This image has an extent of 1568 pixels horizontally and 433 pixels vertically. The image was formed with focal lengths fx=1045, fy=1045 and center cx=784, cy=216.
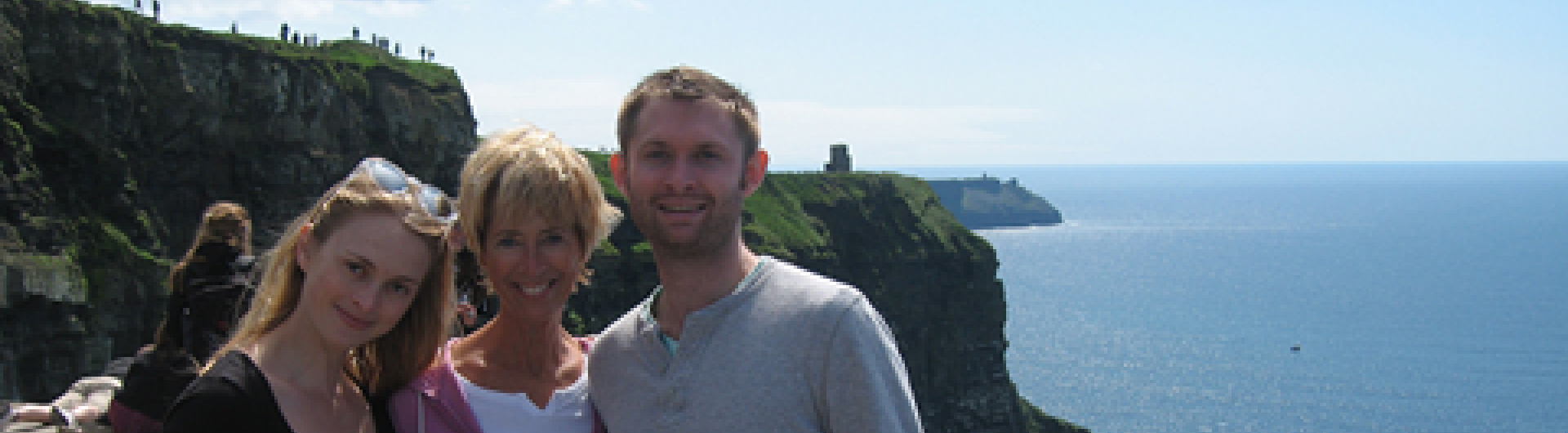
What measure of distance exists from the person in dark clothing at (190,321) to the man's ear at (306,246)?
5.80m

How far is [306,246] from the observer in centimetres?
529

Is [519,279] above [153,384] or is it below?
above

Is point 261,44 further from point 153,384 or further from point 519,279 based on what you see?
point 519,279

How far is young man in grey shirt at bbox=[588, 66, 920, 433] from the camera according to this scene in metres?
4.70

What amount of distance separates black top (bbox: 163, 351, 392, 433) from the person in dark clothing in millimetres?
5983

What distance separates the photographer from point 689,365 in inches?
196

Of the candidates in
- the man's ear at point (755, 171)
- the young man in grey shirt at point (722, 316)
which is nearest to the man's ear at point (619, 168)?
the young man in grey shirt at point (722, 316)

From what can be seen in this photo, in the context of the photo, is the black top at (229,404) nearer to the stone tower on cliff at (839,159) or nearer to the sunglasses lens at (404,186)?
the sunglasses lens at (404,186)

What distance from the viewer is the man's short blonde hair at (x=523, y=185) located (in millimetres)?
5504

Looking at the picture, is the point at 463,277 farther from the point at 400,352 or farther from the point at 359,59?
the point at 359,59

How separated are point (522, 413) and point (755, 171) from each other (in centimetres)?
189

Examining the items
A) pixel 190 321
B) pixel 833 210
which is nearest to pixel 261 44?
pixel 190 321

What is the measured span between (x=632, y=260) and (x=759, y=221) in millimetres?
21572

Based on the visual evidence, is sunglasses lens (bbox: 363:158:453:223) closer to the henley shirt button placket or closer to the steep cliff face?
the henley shirt button placket
